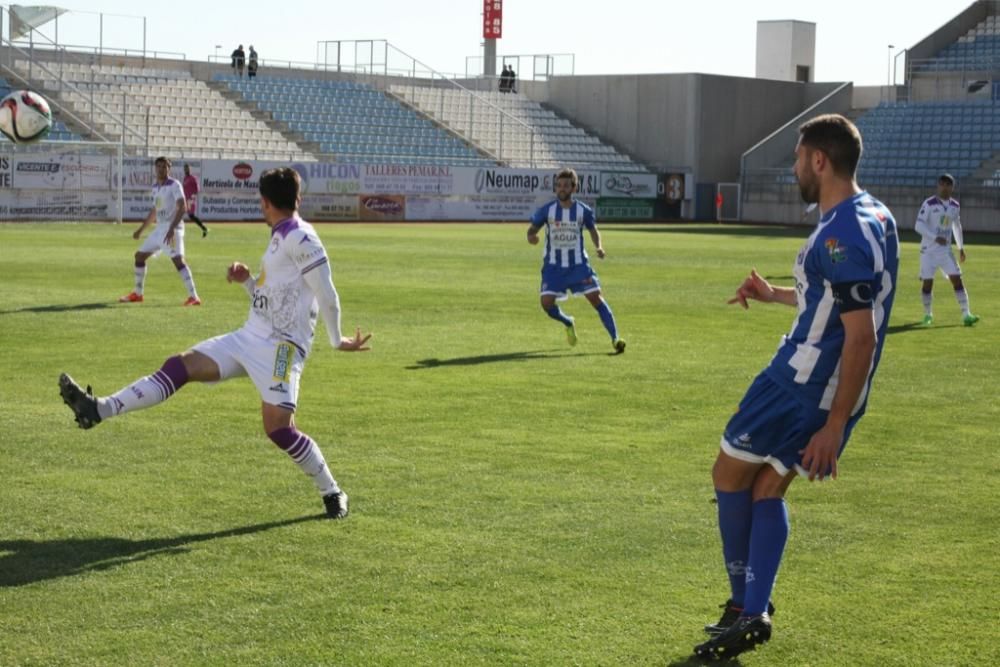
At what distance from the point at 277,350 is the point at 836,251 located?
367 centimetres

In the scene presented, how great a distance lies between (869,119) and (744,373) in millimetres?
50389

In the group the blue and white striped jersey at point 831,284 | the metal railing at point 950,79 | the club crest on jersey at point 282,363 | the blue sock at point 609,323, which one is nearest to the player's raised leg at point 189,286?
the blue sock at point 609,323

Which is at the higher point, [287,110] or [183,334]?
[287,110]

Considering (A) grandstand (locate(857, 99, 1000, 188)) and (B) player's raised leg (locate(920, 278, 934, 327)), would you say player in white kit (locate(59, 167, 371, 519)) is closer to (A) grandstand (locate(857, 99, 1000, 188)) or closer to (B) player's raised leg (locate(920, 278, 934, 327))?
(B) player's raised leg (locate(920, 278, 934, 327))

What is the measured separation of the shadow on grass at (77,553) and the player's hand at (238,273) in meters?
1.45

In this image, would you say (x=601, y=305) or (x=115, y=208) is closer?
(x=601, y=305)

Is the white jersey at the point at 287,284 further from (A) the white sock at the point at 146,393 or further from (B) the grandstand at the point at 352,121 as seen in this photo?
(B) the grandstand at the point at 352,121

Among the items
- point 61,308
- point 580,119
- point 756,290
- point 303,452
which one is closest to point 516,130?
point 580,119

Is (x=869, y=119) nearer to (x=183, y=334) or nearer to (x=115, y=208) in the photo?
(x=115, y=208)

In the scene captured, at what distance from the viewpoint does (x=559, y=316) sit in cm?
1684

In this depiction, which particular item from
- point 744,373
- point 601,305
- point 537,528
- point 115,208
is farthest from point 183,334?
point 115,208

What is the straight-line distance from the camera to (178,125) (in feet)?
172

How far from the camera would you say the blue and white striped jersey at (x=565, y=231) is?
55.7 feet

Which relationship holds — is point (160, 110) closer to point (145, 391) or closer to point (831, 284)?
point (145, 391)
